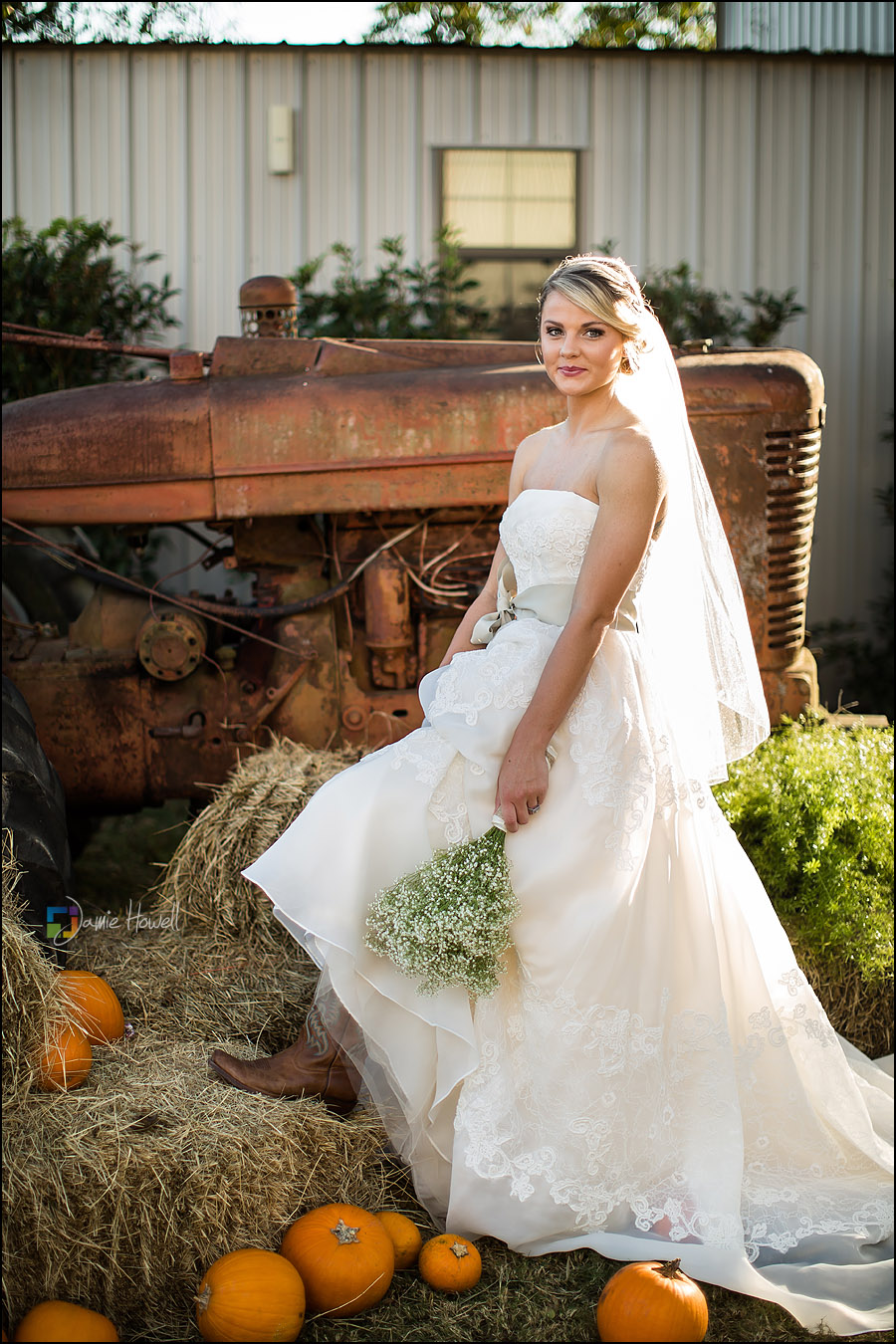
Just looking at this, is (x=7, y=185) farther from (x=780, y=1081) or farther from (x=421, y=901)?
(x=780, y=1081)

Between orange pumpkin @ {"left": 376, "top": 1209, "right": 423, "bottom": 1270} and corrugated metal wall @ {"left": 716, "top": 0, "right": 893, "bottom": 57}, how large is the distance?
19.5 feet

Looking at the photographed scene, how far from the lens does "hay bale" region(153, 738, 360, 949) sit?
10.5 ft

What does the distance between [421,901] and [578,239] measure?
15.7 feet

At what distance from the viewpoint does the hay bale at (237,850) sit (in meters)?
3.20

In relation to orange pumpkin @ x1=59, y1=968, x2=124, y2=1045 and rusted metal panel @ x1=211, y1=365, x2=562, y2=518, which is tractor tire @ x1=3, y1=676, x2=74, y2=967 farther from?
rusted metal panel @ x1=211, y1=365, x2=562, y2=518

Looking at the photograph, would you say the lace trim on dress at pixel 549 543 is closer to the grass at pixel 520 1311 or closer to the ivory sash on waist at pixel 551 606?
the ivory sash on waist at pixel 551 606

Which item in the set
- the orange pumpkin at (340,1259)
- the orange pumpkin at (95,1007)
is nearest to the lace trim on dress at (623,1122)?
the orange pumpkin at (340,1259)

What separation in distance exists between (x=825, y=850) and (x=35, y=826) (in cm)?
199

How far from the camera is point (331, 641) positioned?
11.8 ft

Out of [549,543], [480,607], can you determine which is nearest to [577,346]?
[549,543]

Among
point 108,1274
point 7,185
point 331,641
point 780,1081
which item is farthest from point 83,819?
point 7,185

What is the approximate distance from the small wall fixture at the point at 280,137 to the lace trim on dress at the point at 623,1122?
486 centimetres

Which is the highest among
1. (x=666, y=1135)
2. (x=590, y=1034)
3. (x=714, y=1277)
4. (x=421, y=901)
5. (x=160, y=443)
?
(x=160, y=443)

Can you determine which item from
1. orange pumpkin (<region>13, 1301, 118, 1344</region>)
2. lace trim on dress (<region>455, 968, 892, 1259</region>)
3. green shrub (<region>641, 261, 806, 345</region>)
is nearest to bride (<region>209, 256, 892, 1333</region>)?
lace trim on dress (<region>455, 968, 892, 1259</region>)
